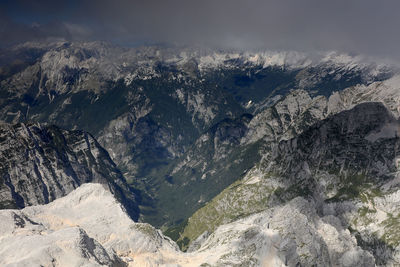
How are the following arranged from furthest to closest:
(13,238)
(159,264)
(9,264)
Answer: (159,264), (13,238), (9,264)

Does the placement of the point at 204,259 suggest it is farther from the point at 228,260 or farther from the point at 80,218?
the point at 80,218

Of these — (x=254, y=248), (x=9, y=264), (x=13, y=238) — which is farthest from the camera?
(x=254, y=248)

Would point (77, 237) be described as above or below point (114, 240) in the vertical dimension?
above

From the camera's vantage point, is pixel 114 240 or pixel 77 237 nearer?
pixel 77 237

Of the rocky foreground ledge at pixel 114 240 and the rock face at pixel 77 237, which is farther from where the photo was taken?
the rocky foreground ledge at pixel 114 240

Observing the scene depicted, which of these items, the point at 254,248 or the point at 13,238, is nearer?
the point at 13,238

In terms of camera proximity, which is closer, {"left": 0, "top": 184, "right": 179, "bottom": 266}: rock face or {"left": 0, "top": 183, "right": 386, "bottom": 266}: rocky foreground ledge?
{"left": 0, "top": 184, "right": 179, "bottom": 266}: rock face

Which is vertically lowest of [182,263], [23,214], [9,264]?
[182,263]

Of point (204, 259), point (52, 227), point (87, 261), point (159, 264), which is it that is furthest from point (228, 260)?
point (52, 227)

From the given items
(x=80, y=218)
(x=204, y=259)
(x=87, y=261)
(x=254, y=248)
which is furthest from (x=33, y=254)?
(x=254, y=248)

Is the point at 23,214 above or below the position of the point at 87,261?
above
